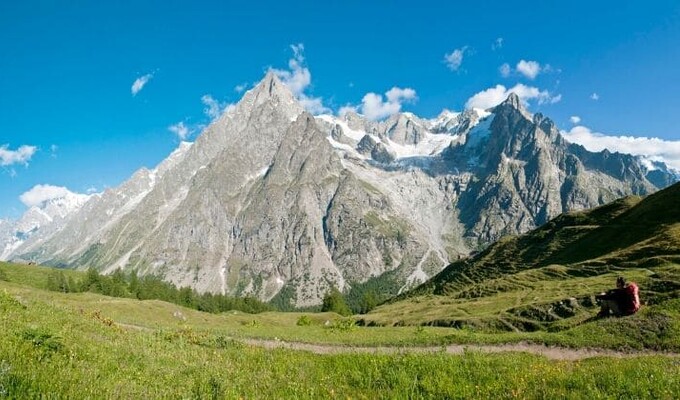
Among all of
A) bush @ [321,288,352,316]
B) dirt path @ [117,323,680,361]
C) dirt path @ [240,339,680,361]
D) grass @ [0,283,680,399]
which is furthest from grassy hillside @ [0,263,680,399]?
bush @ [321,288,352,316]

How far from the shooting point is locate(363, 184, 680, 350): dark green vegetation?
2634 cm

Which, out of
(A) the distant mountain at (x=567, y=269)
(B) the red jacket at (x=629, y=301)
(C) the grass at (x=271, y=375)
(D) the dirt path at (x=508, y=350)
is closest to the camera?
(C) the grass at (x=271, y=375)

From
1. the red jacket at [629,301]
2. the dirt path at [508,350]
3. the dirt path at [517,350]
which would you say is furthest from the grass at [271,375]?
the red jacket at [629,301]

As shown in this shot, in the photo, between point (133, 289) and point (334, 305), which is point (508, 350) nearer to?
point (334, 305)

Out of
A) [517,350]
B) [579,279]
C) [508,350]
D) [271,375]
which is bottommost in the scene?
[517,350]

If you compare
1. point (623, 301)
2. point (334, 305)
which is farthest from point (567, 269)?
point (334, 305)

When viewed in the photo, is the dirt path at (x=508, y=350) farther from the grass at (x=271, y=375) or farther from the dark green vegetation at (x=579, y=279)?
the grass at (x=271, y=375)

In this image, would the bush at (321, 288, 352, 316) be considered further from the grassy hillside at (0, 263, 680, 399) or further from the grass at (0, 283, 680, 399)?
the grass at (0, 283, 680, 399)

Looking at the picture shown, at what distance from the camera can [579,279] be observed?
2618 inches

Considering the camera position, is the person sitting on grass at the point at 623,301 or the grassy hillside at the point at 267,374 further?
the person sitting on grass at the point at 623,301

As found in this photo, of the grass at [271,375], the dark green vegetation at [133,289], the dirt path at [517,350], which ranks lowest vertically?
the dirt path at [517,350]

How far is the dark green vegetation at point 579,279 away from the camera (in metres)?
26.3

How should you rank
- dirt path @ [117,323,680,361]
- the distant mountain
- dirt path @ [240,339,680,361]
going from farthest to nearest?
1. the distant mountain
2. dirt path @ [240,339,680,361]
3. dirt path @ [117,323,680,361]

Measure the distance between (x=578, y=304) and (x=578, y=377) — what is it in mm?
36872
